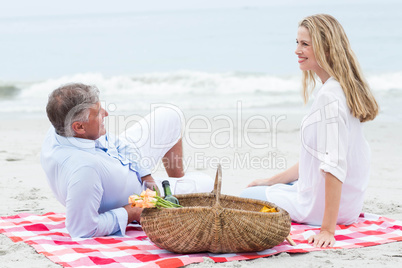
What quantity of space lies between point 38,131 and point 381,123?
582 cm

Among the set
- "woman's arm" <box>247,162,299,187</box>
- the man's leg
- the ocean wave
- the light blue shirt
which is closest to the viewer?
the light blue shirt

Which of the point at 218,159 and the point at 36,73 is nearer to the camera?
the point at 218,159

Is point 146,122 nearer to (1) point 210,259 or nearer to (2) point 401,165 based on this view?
(1) point 210,259

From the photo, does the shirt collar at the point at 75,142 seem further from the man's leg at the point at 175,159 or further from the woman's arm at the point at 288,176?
the woman's arm at the point at 288,176

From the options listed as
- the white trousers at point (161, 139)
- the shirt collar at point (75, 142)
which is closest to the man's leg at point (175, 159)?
the white trousers at point (161, 139)

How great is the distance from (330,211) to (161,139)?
157 centimetres

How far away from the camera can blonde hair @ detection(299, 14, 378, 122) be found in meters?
3.31

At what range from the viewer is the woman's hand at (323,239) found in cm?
326

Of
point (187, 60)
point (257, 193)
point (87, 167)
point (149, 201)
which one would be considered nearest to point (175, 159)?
point (257, 193)

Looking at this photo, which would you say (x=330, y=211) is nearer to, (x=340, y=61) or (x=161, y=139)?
(x=340, y=61)

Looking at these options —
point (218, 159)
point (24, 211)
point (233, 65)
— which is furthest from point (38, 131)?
point (233, 65)

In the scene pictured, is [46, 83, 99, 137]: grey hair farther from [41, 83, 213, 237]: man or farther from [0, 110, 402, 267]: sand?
[0, 110, 402, 267]: sand

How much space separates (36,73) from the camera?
1675cm

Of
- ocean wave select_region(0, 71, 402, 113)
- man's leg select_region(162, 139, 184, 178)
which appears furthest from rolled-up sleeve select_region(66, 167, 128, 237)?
ocean wave select_region(0, 71, 402, 113)
